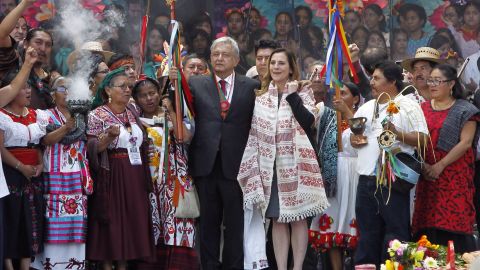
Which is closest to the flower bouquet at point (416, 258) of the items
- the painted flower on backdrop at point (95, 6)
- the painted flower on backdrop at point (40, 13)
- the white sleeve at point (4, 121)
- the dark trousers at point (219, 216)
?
the dark trousers at point (219, 216)

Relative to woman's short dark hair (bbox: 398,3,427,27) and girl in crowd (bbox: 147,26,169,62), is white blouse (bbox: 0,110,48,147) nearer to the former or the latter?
girl in crowd (bbox: 147,26,169,62)

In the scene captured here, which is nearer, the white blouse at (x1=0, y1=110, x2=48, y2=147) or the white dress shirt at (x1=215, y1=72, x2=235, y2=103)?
the white blouse at (x1=0, y1=110, x2=48, y2=147)

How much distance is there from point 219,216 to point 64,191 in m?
1.46

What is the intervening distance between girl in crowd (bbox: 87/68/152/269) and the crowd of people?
1 cm

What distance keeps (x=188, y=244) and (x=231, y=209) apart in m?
0.59

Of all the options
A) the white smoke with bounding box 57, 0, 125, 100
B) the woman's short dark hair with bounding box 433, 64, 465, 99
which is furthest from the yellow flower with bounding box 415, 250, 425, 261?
the white smoke with bounding box 57, 0, 125, 100

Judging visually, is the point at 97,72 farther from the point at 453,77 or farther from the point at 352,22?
the point at 352,22

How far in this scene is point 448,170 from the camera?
967 cm

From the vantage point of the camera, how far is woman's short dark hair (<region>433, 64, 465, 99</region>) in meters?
9.78

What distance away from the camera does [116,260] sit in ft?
31.9

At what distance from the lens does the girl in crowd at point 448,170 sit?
961cm

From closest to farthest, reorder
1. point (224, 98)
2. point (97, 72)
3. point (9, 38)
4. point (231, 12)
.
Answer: point (9, 38), point (224, 98), point (97, 72), point (231, 12)

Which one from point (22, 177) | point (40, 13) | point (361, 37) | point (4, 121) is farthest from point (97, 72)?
point (361, 37)

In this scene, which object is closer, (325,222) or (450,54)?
(325,222)
